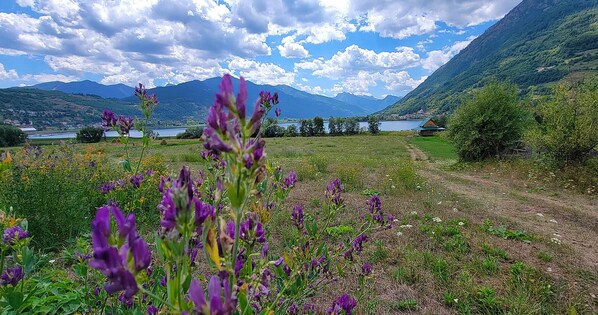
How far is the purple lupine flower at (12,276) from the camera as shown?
174cm

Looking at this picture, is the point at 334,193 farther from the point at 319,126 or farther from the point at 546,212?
the point at 319,126

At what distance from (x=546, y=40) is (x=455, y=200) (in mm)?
230883

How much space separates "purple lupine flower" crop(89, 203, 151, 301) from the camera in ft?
2.43

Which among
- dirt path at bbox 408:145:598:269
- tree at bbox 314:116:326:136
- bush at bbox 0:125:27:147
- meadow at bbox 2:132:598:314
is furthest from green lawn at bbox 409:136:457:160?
bush at bbox 0:125:27:147

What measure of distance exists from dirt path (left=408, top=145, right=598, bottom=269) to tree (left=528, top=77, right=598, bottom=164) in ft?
8.24

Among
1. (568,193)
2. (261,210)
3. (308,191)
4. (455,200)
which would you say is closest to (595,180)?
(568,193)

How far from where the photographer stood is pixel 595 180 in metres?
10.2

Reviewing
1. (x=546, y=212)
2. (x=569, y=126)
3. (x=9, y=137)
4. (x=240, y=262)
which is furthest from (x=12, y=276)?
(x=9, y=137)

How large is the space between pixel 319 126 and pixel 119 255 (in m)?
65.9

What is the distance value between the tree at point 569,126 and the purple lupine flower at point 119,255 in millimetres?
14677

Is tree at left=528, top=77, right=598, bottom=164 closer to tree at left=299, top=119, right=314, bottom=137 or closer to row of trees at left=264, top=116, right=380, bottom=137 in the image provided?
row of trees at left=264, top=116, right=380, bottom=137

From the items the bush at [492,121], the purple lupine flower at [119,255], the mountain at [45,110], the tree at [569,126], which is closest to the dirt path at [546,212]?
the tree at [569,126]

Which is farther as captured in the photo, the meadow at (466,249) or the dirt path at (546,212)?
the dirt path at (546,212)

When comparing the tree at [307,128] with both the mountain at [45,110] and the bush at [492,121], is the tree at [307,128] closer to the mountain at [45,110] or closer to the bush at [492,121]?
the bush at [492,121]
